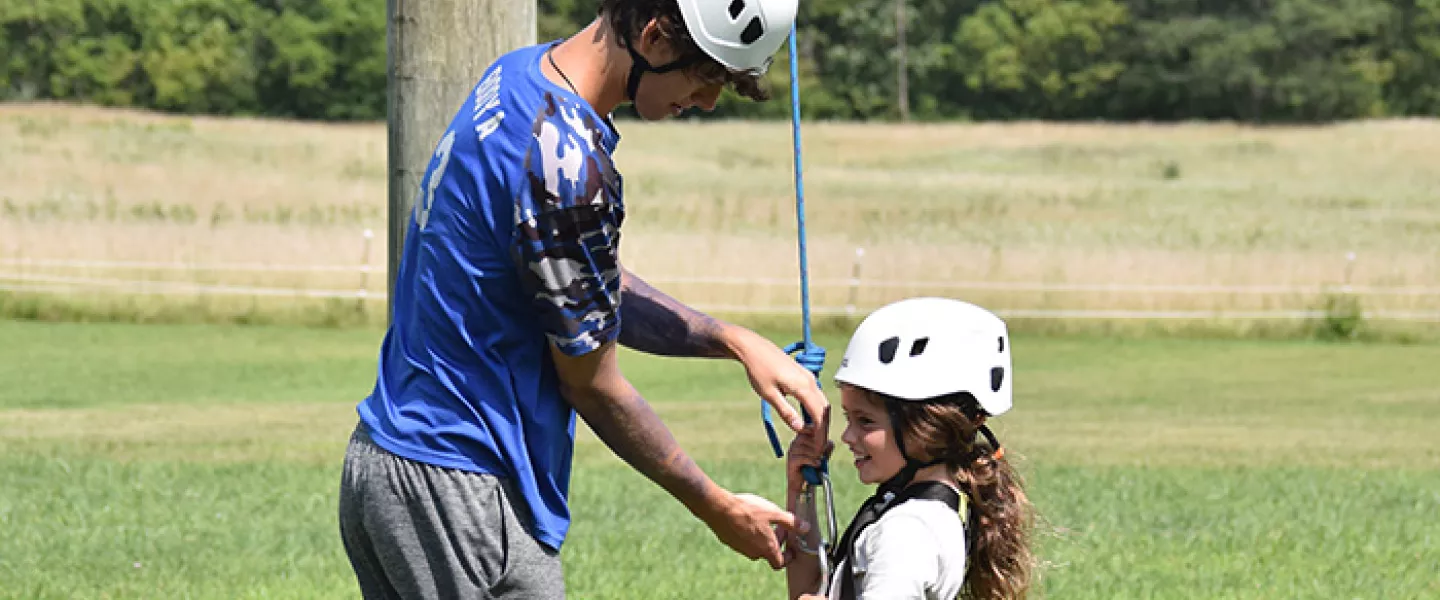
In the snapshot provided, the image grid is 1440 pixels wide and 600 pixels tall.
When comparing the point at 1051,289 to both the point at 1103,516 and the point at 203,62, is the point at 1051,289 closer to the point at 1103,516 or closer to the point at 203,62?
the point at 1103,516

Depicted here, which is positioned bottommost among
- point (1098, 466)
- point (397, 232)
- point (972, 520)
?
point (1098, 466)

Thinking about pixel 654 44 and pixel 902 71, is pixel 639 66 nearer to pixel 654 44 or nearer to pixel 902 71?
pixel 654 44

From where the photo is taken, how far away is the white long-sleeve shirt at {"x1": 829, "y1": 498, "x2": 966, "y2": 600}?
3.67 metres

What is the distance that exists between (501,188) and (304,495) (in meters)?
7.49

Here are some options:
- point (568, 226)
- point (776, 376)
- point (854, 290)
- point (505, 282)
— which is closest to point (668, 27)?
point (568, 226)

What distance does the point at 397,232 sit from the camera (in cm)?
491

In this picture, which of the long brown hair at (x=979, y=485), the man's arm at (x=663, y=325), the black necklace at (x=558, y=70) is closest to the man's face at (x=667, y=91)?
the black necklace at (x=558, y=70)

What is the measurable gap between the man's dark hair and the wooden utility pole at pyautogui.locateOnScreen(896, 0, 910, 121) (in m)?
75.1

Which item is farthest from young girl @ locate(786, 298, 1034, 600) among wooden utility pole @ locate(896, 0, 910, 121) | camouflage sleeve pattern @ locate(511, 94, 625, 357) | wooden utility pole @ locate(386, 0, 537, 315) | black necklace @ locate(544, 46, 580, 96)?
wooden utility pole @ locate(896, 0, 910, 121)

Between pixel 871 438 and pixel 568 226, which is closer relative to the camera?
pixel 568 226

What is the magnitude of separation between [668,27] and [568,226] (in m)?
0.38

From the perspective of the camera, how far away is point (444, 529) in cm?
321

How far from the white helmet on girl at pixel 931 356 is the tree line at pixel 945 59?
6797 cm

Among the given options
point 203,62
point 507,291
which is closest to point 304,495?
point 507,291
